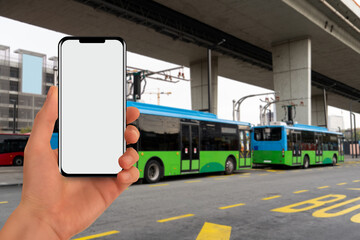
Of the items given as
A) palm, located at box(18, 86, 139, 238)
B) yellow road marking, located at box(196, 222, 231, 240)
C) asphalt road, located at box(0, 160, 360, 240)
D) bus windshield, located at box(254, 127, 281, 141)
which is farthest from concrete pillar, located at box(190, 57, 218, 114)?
palm, located at box(18, 86, 139, 238)

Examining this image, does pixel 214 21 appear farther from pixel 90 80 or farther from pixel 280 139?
pixel 90 80

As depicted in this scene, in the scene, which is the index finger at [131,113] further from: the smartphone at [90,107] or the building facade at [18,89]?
the building facade at [18,89]

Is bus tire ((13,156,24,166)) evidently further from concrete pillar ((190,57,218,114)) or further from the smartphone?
the smartphone

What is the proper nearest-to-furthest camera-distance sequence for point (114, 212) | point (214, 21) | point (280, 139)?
point (114, 212)
point (280, 139)
point (214, 21)

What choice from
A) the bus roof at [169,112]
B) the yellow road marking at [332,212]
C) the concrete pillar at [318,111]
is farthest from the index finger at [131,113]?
the concrete pillar at [318,111]

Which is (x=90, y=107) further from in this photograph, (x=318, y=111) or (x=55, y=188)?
(x=318, y=111)

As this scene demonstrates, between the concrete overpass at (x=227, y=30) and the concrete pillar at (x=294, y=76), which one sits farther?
the concrete pillar at (x=294, y=76)

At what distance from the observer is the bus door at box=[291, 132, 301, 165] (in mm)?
23406

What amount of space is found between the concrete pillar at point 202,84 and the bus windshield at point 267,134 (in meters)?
11.4

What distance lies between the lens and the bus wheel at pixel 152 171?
13.8 metres

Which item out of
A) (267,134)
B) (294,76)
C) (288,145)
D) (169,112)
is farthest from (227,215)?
(294,76)

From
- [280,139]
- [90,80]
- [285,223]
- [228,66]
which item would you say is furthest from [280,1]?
[90,80]

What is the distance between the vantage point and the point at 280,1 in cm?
2277

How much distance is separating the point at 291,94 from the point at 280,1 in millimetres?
10171
